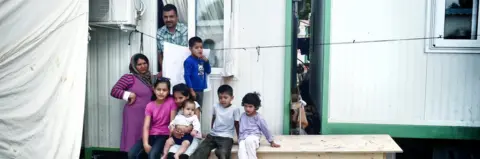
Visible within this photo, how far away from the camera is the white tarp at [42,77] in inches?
112

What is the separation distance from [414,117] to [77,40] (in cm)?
348

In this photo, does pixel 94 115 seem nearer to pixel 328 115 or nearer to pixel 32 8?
pixel 32 8

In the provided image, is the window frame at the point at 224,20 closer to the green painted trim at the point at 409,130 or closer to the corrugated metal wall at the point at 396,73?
the corrugated metal wall at the point at 396,73

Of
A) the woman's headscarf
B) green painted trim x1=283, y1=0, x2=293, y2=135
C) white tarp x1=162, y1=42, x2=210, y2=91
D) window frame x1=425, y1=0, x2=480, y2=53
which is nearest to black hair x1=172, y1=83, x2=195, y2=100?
white tarp x1=162, y1=42, x2=210, y2=91

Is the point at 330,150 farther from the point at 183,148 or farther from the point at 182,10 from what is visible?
the point at 182,10

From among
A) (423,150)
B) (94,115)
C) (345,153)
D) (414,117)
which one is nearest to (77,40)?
(94,115)

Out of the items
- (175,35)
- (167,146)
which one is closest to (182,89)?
(167,146)

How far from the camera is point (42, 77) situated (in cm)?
315

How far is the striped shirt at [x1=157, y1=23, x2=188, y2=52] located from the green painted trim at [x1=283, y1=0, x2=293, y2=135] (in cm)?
112

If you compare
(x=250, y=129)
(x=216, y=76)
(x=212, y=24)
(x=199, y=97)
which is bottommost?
(x=250, y=129)

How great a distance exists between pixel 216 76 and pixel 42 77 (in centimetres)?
196

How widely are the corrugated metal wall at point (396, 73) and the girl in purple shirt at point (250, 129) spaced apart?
3.47ft

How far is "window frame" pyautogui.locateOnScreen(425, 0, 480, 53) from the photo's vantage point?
4320 millimetres

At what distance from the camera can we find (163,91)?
4.06 meters
